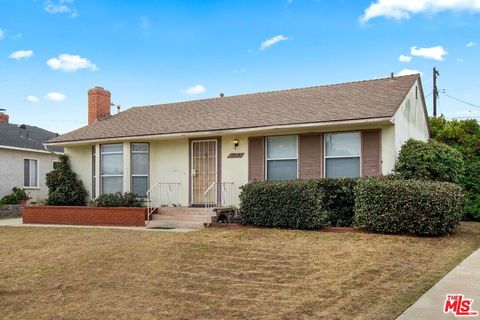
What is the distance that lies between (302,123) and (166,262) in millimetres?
6393

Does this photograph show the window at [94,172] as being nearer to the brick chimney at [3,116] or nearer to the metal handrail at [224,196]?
the metal handrail at [224,196]

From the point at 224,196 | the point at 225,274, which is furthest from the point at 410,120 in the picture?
the point at 225,274

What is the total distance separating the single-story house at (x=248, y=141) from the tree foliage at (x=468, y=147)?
3.52 feet

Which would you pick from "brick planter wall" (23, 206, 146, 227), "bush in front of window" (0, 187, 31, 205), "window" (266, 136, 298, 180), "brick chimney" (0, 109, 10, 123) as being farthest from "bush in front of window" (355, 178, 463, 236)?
"brick chimney" (0, 109, 10, 123)

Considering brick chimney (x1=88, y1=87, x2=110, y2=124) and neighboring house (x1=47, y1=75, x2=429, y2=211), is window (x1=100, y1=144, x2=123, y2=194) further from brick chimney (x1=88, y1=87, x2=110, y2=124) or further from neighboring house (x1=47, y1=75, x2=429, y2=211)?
brick chimney (x1=88, y1=87, x2=110, y2=124)

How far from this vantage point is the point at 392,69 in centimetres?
1648

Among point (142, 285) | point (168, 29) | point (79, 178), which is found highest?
point (168, 29)

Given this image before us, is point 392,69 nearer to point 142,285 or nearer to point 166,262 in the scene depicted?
point 166,262

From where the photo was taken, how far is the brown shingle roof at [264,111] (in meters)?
13.4

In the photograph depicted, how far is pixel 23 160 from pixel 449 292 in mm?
22349

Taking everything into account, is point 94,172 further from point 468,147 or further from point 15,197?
point 468,147

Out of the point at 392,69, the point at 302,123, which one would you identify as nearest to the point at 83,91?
the point at 302,123

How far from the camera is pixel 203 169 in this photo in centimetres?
1551

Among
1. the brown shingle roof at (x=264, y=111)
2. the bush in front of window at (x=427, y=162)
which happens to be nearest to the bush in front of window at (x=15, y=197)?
the brown shingle roof at (x=264, y=111)
